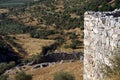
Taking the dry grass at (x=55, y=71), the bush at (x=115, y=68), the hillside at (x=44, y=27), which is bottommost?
the hillside at (x=44, y=27)

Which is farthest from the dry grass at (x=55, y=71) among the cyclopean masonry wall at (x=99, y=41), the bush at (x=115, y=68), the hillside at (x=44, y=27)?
the bush at (x=115, y=68)

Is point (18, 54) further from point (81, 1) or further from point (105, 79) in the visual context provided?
point (105, 79)

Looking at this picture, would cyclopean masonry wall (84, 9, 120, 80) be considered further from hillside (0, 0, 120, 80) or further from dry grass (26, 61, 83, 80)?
hillside (0, 0, 120, 80)

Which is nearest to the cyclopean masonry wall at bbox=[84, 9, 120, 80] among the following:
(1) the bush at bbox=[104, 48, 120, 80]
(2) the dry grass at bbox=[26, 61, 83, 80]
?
(1) the bush at bbox=[104, 48, 120, 80]

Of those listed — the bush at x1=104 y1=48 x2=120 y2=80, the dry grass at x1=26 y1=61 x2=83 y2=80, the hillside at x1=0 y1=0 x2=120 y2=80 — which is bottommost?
the hillside at x1=0 y1=0 x2=120 y2=80

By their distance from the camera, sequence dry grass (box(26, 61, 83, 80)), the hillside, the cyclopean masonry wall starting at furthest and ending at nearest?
the hillside < dry grass (box(26, 61, 83, 80)) < the cyclopean masonry wall

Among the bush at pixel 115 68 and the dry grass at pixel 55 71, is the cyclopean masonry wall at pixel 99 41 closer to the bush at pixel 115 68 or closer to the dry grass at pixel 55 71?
the bush at pixel 115 68

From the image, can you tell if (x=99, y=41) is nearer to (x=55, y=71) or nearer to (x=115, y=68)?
(x=115, y=68)

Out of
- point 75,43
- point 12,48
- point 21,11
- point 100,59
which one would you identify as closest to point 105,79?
point 100,59

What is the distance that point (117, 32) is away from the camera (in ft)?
21.0

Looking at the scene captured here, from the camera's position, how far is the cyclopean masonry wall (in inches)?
259

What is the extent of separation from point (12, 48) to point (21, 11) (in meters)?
28.8

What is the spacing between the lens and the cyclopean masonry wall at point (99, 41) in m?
6.59

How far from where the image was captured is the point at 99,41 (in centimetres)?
717
